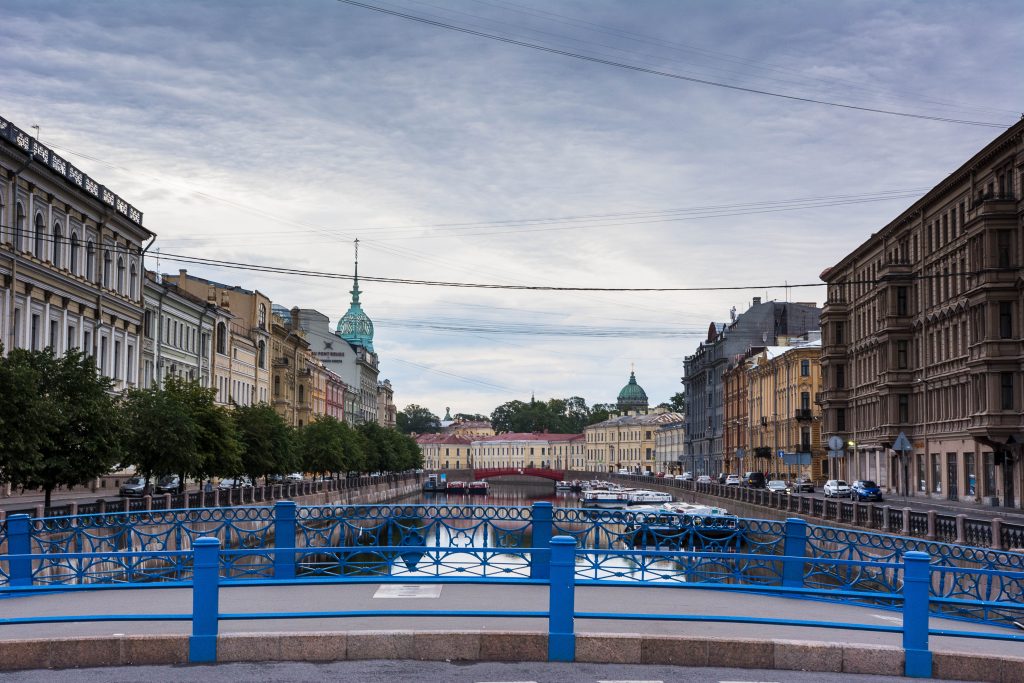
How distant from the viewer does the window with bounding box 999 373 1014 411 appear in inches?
1998

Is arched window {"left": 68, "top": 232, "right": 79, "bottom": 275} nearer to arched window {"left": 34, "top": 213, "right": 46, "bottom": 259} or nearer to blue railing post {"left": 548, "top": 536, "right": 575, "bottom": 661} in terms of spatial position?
arched window {"left": 34, "top": 213, "right": 46, "bottom": 259}

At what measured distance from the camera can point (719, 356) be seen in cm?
14188

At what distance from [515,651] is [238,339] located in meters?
76.9

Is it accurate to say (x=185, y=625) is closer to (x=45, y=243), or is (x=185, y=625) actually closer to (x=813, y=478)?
(x=45, y=243)

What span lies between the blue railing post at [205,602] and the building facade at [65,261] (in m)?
34.5

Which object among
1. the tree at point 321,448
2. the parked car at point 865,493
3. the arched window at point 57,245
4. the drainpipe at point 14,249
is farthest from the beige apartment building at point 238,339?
the parked car at point 865,493

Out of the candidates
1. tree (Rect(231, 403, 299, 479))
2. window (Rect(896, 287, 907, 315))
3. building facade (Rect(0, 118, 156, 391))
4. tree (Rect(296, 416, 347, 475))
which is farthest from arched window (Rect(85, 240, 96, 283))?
window (Rect(896, 287, 907, 315))

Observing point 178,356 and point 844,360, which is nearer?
point 178,356

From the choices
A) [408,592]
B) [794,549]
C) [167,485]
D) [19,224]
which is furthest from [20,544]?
[167,485]

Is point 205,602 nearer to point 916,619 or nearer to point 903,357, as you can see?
point 916,619

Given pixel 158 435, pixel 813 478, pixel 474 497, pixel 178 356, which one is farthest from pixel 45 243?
pixel 474 497

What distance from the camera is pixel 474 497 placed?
160 meters

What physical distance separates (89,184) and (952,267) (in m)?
39.4

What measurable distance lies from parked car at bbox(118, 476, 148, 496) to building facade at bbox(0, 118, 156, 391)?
4.60m
